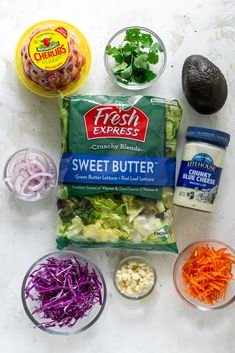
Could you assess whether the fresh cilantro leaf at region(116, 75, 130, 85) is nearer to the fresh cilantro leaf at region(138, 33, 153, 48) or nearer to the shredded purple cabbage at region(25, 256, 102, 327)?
the fresh cilantro leaf at region(138, 33, 153, 48)

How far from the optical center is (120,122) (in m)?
1.43

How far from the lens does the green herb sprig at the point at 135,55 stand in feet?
4.74

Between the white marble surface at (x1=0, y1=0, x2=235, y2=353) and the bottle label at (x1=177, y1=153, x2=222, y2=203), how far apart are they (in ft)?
0.43

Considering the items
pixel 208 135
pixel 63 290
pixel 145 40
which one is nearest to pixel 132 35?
pixel 145 40

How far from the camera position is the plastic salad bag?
A: 1.42m

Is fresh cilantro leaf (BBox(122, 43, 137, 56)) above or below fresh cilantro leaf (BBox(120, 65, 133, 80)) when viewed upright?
above

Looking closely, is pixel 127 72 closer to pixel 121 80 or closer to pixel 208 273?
pixel 121 80

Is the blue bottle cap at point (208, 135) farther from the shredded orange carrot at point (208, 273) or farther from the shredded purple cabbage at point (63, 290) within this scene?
the shredded purple cabbage at point (63, 290)

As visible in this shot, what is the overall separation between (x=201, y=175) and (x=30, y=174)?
0.48 metres

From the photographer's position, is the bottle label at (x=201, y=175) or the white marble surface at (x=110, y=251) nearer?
the bottle label at (x=201, y=175)

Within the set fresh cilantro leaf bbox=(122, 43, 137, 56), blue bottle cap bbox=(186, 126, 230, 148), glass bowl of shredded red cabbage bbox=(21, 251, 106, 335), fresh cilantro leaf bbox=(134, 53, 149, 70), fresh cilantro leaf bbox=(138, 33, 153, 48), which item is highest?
fresh cilantro leaf bbox=(138, 33, 153, 48)

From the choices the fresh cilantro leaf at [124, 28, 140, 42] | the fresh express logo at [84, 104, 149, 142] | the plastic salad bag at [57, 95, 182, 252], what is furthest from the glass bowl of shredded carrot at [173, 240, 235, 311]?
the fresh cilantro leaf at [124, 28, 140, 42]

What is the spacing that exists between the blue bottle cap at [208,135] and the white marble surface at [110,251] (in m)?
0.11

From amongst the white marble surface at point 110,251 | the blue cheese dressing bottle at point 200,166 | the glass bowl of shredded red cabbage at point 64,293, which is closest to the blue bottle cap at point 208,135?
the blue cheese dressing bottle at point 200,166
